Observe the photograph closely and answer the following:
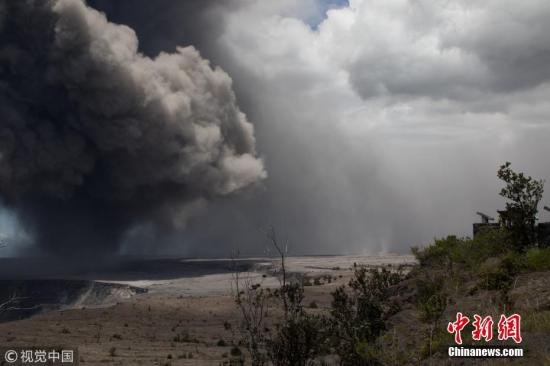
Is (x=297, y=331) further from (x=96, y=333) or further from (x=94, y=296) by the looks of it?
(x=94, y=296)

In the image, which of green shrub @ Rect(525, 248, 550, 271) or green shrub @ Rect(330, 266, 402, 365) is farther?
green shrub @ Rect(525, 248, 550, 271)

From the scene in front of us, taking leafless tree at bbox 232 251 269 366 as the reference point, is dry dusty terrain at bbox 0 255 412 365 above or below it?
below

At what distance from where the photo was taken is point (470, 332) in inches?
303

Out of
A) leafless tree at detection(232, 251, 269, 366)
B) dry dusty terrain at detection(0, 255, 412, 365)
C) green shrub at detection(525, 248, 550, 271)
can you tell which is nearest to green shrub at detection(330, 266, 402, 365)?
leafless tree at detection(232, 251, 269, 366)

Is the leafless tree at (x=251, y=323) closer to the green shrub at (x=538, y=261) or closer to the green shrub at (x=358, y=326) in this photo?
the green shrub at (x=358, y=326)

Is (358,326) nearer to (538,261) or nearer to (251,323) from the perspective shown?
(538,261)

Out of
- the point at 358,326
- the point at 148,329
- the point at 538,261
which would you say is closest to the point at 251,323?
the point at 358,326

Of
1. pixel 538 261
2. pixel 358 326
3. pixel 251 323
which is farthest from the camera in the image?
pixel 251 323

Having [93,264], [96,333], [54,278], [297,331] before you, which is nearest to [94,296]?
[54,278]

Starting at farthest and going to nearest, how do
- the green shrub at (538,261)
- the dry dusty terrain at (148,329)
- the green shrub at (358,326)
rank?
the dry dusty terrain at (148,329) → the green shrub at (538,261) → the green shrub at (358,326)

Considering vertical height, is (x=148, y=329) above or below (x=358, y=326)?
below

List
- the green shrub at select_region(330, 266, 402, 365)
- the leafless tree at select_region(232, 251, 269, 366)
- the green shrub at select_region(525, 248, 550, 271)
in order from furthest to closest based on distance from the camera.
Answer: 1. the green shrub at select_region(525, 248, 550, 271)
2. the green shrub at select_region(330, 266, 402, 365)
3. the leafless tree at select_region(232, 251, 269, 366)

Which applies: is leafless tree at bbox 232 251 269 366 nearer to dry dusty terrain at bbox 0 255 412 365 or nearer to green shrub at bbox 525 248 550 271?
green shrub at bbox 525 248 550 271

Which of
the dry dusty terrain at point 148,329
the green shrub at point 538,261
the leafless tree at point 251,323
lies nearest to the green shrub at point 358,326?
the leafless tree at point 251,323
